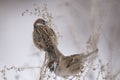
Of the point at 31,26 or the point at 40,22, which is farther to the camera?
the point at 31,26

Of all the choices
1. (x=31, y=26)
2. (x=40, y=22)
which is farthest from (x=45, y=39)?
(x=31, y=26)

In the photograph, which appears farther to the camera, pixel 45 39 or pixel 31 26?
pixel 31 26

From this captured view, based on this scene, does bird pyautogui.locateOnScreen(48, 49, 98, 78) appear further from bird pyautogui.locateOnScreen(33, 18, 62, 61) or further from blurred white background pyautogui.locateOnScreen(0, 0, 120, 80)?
blurred white background pyautogui.locateOnScreen(0, 0, 120, 80)

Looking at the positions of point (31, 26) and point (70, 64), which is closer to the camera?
point (70, 64)

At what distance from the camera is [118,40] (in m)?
1.13

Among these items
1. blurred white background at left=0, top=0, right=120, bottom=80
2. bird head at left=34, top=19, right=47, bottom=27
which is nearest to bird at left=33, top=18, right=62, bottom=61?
bird head at left=34, top=19, right=47, bottom=27

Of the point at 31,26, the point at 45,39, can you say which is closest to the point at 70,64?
the point at 45,39

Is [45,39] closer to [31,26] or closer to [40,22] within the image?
[40,22]

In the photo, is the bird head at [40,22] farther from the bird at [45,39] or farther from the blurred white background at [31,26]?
the blurred white background at [31,26]

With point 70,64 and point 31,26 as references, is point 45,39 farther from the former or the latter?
point 31,26

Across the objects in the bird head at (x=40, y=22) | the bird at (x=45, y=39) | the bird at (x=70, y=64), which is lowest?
the bird at (x=70, y=64)

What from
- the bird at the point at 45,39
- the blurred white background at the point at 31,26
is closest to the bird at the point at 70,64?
the bird at the point at 45,39

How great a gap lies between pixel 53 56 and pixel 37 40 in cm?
6

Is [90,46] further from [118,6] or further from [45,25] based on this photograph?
[118,6]
